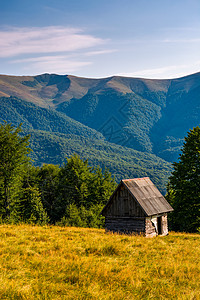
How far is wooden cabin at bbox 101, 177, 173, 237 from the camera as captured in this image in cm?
2289

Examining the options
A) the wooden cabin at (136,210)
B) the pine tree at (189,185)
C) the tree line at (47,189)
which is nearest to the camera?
the wooden cabin at (136,210)

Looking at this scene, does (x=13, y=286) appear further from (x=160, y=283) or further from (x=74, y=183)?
(x=74, y=183)

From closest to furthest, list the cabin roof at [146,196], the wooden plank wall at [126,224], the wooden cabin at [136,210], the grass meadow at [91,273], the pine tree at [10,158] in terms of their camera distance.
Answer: the grass meadow at [91,273] → the wooden plank wall at [126,224] → the wooden cabin at [136,210] → the cabin roof at [146,196] → the pine tree at [10,158]

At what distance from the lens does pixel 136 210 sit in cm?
2316

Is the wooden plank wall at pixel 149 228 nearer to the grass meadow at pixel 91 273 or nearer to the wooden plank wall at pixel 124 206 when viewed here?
the wooden plank wall at pixel 124 206

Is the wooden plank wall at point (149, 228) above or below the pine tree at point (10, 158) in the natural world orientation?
below

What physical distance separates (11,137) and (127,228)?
60.7 feet

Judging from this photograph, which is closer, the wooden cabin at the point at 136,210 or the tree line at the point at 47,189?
the wooden cabin at the point at 136,210

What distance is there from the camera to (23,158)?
33562 mm

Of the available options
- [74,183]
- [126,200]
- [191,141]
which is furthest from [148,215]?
[74,183]

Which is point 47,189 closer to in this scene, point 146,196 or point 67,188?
point 67,188

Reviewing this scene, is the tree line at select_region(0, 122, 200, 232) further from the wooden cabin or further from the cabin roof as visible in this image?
the cabin roof

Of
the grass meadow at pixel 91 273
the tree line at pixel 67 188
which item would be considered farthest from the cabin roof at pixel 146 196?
the grass meadow at pixel 91 273

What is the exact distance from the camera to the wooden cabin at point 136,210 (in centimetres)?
2289
